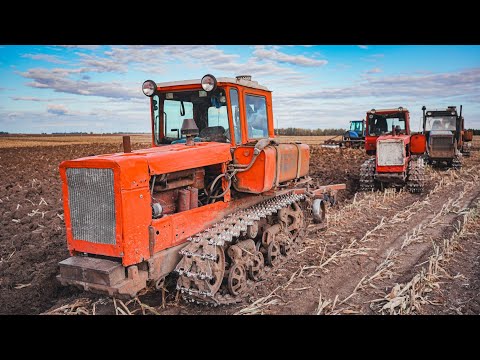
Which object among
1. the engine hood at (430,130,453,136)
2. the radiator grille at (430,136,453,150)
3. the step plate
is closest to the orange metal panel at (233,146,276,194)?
the step plate

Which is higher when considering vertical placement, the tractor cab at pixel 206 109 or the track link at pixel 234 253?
the tractor cab at pixel 206 109

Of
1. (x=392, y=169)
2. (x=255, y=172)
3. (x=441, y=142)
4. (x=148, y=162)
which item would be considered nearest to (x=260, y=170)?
(x=255, y=172)

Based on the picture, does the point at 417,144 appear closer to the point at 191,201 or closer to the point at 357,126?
the point at 191,201

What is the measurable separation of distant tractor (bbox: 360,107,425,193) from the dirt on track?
30.8 inches

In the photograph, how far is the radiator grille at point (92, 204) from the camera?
4.34 metres

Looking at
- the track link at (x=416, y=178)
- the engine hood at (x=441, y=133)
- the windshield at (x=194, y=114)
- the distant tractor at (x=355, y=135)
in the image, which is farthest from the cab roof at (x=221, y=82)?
the distant tractor at (x=355, y=135)

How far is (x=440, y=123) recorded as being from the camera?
21156mm

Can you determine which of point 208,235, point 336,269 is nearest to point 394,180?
point 336,269

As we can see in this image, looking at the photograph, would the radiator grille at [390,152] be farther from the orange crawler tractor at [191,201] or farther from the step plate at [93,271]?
the step plate at [93,271]

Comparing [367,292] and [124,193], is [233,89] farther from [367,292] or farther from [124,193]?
[367,292]

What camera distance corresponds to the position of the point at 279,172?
6562 mm

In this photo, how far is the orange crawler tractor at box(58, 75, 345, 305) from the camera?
4.37 metres

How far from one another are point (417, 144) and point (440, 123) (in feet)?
26.7

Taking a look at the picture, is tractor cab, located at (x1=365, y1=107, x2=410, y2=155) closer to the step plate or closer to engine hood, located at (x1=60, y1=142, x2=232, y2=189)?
engine hood, located at (x1=60, y1=142, x2=232, y2=189)
